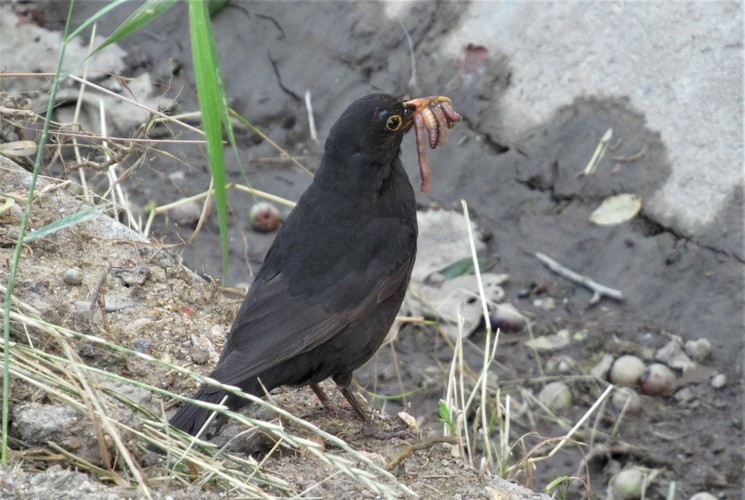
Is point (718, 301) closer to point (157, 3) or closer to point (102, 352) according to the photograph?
point (102, 352)

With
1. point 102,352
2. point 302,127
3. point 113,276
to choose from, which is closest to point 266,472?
point 102,352

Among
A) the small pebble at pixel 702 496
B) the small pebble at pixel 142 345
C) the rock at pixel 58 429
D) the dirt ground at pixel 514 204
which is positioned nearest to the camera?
the rock at pixel 58 429

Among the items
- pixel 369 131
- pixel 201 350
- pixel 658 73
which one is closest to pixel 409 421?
pixel 201 350

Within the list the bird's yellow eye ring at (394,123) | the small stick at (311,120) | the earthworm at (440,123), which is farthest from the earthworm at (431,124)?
the small stick at (311,120)

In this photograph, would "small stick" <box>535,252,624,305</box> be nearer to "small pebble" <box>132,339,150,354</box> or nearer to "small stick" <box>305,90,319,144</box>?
"small stick" <box>305,90,319,144</box>

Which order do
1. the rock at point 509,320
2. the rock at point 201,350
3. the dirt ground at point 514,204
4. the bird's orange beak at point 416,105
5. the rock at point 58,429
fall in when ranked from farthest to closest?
the rock at point 509,320, the dirt ground at point 514,204, the bird's orange beak at point 416,105, the rock at point 201,350, the rock at point 58,429

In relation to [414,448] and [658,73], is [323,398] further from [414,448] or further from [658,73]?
[658,73]

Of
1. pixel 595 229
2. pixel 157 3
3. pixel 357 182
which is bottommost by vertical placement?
pixel 595 229

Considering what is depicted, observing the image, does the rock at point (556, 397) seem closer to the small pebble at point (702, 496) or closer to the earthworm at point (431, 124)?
the small pebble at point (702, 496)

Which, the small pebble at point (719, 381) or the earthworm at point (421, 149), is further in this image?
the small pebble at point (719, 381)
